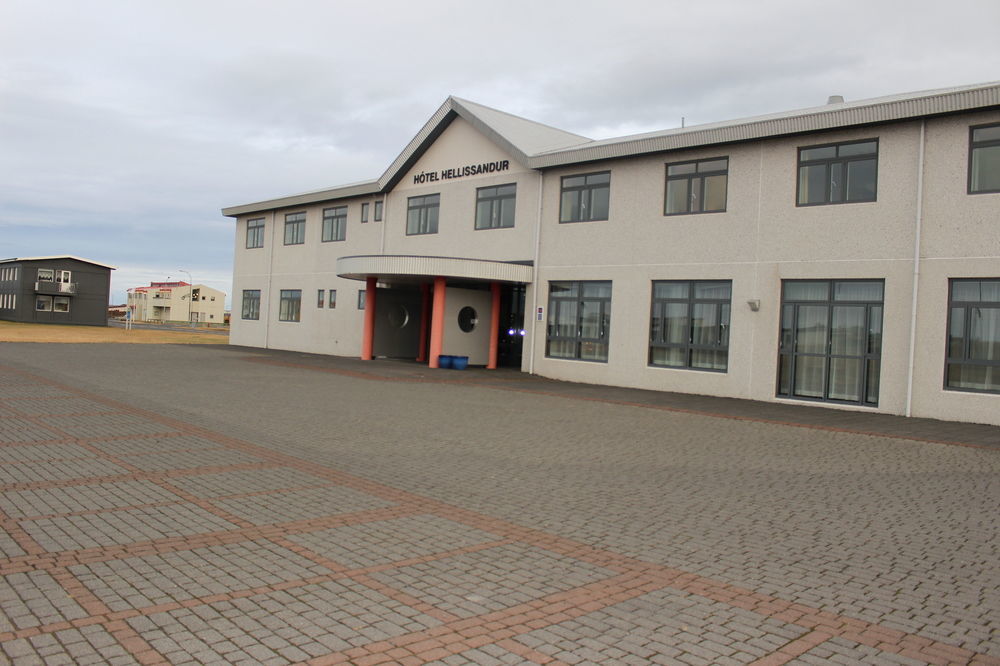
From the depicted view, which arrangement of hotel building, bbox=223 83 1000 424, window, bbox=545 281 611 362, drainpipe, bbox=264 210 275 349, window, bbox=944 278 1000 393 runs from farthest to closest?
1. drainpipe, bbox=264 210 275 349
2. window, bbox=545 281 611 362
3. hotel building, bbox=223 83 1000 424
4. window, bbox=944 278 1000 393

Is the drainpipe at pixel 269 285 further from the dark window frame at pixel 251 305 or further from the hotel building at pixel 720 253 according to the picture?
the hotel building at pixel 720 253

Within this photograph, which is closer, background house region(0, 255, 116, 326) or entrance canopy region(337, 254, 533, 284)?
entrance canopy region(337, 254, 533, 284)

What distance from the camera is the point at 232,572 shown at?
16.5ft

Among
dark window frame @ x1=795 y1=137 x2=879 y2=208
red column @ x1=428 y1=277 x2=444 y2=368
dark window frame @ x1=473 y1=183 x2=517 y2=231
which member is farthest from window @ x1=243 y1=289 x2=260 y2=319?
dark window frame @ x1=795 y1=137 x2=879 y2=208

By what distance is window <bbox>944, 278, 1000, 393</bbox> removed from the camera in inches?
589

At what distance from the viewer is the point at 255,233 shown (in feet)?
123

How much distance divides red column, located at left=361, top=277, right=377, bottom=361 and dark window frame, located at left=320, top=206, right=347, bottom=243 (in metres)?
5.15

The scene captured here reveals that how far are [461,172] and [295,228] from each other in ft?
37.2

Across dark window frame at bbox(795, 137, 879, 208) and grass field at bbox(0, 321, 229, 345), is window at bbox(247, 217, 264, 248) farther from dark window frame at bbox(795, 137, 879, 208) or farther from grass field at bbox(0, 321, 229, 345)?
dark window frame at bbox(795, 137, 879, 208)

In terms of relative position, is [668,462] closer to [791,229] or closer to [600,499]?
[600,499]

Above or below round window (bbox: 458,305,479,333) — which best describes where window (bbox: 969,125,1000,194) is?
above

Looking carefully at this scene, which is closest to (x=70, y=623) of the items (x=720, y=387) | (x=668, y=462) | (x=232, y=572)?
(x=232, y=572)

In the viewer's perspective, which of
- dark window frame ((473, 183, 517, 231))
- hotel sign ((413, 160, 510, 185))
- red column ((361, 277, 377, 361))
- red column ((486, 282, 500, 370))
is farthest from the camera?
red column ((361, 277, 377, 361))

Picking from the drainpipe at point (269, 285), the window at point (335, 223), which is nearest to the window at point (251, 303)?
the drainpipe at point (269, 285)
